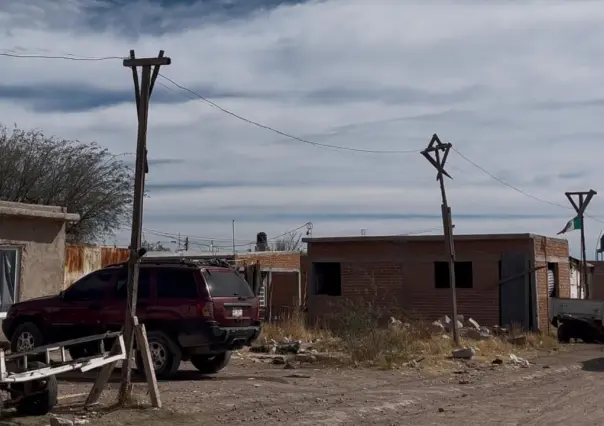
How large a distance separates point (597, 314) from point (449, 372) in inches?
428

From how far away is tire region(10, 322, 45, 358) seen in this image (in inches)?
655

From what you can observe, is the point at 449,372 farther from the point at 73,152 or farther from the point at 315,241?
the point at 73,152

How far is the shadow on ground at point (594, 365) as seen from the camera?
19.9 meters

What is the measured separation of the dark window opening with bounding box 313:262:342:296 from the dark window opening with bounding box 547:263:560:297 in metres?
7.29

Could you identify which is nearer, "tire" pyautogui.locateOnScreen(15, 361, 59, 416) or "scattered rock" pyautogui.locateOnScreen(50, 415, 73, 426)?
"scattered rock" pyautogui.locateOnScreen(50, 415, 73, 426)

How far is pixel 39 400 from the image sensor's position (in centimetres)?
1110

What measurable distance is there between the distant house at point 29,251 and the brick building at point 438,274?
10950 millimetres

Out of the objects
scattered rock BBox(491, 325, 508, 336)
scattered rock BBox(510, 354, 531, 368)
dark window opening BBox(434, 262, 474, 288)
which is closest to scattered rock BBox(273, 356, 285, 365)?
scattered rock BBox(510, 354, 531, 368)

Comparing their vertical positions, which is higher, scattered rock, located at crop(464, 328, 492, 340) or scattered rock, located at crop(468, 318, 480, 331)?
scattered rock, located at crop(468, 318, 480, 331)

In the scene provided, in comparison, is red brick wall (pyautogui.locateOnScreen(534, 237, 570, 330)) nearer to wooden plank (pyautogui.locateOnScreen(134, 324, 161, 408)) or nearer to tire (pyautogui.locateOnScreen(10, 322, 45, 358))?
tire (pyautogui.locateOnScreen(10, 322, 45, 358))

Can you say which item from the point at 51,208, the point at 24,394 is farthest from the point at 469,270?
the point at 24,394

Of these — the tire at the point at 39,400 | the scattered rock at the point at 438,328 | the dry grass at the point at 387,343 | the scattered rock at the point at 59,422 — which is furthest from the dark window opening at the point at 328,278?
the scattered rock at the point at 59,422

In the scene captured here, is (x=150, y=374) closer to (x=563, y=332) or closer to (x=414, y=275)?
(x=563, y=332)

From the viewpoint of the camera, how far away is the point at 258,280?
26625mm
